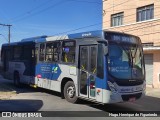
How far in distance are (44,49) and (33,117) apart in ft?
20.0

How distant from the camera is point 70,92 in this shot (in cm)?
1274

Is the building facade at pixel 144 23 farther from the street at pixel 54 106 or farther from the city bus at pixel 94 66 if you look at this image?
the city bus at pixel 94 66

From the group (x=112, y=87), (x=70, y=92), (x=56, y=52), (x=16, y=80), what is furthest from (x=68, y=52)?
(x=16, y=80)

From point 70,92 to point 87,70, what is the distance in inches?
66.6

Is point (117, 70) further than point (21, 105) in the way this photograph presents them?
No

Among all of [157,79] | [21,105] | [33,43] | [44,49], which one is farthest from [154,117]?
[157,79]

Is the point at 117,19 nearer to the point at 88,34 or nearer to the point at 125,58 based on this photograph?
the point at 88,34

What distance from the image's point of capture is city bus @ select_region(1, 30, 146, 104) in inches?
418

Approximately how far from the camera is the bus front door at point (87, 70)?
11.2 metres

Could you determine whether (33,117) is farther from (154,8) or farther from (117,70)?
(154,8)

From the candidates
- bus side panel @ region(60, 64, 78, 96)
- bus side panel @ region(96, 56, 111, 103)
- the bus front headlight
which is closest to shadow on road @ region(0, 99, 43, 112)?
bus side panel @ region(60, 64, 78, 96)

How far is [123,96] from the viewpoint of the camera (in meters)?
10.7

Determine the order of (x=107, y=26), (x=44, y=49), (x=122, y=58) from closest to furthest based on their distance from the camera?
(x=122, y=58)
(x=44, y=49)
(x=107, y=26)

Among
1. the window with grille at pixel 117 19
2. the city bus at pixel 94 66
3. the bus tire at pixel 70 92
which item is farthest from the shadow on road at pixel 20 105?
the window with grille at pixel 117 19
